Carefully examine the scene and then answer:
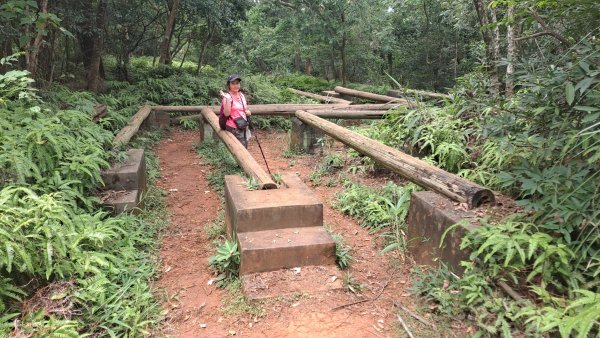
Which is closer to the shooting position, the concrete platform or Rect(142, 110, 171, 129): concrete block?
the concrete platform

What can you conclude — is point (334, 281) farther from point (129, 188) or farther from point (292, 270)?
point (129, 188)

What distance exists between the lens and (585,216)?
268 cm

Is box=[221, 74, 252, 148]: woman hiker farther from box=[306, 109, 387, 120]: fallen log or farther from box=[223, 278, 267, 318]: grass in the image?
box=[223, 278, 267, 318]: grass

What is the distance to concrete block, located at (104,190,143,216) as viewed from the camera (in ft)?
14.9

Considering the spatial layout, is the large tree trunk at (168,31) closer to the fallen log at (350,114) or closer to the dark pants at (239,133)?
the fallen log at (350,114)

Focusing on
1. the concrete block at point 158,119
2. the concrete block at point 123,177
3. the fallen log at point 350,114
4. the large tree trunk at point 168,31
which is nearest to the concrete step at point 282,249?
the concrete block at point 123,177

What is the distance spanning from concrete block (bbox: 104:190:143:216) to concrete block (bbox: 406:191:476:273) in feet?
9.82

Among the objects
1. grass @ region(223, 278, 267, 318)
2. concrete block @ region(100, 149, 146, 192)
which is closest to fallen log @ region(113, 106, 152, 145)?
concrete block @ region(100, 149, 146, 192)

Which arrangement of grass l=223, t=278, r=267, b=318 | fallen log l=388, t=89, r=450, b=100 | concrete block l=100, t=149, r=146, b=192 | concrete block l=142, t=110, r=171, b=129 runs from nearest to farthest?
grass l=223, t=278, r=267, b=318 < concrete block l=100, t=149, r=146, b=192 < fallen log l=388, t=89, r=450, b=100 < concrete block l=142, t=110, r=171, b=129

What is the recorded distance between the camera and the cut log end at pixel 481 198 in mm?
3580

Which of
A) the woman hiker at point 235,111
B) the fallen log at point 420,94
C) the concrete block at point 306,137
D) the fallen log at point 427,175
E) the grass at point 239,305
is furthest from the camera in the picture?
the concrete block at point 306,137

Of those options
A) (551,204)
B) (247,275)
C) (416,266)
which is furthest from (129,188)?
(551,204)

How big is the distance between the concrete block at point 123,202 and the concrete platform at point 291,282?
1735 millimetres

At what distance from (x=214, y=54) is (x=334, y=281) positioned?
19.6 meters
